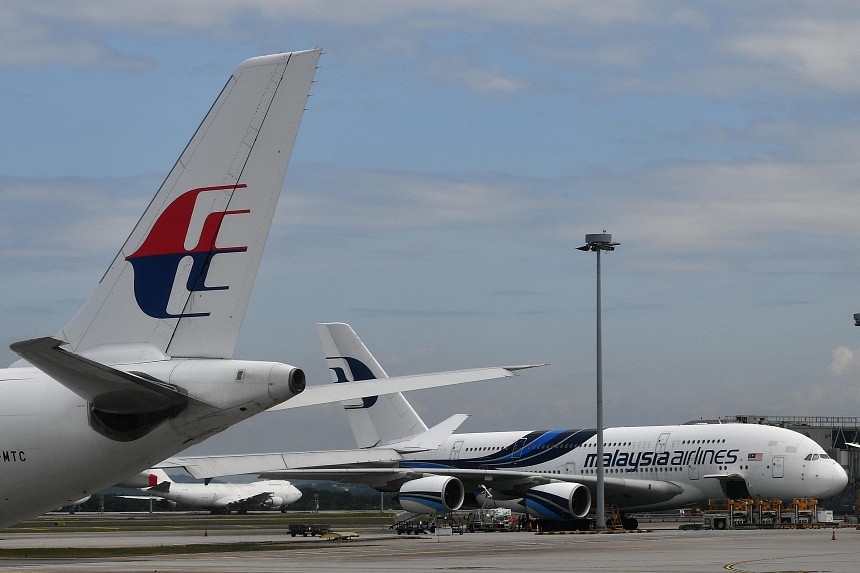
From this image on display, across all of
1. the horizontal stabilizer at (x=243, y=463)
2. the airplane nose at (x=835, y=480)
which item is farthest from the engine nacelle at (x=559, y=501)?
the horizontal stabilizer at (x=243, y=463)

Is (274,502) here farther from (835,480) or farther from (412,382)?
(412,382)

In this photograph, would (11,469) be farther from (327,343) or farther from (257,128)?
(327,343)

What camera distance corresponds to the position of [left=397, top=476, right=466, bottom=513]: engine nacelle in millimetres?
45875

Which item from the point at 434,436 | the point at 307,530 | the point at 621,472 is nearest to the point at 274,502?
the point at 434,436

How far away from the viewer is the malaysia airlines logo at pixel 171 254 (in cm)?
1545

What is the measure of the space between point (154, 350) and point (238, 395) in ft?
5.76

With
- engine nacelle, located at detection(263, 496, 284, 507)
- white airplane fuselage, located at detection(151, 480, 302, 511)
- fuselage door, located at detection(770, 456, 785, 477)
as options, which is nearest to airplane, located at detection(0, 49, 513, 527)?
fuselage door, located at detection(770, 456, 785, 477)

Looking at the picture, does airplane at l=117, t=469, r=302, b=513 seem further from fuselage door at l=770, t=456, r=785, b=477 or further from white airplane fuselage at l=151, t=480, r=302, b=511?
fuselage door at l=770, t=456, r=785, b=477

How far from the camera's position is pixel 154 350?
50.3 feet

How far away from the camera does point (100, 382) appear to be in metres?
13.4

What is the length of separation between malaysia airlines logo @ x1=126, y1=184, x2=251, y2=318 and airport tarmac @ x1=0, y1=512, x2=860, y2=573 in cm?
975

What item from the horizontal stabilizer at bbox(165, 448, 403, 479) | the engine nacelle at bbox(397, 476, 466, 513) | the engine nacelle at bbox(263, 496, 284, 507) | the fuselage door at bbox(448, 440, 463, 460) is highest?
the fuselage door at bbox(448, 440, 463, 460)

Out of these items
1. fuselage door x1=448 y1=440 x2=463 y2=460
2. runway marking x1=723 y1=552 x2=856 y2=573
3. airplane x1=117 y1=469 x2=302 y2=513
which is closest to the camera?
runway marking x1=723 y1=552 x2=856 y2=573

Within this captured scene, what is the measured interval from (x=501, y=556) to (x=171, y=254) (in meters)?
16.7
